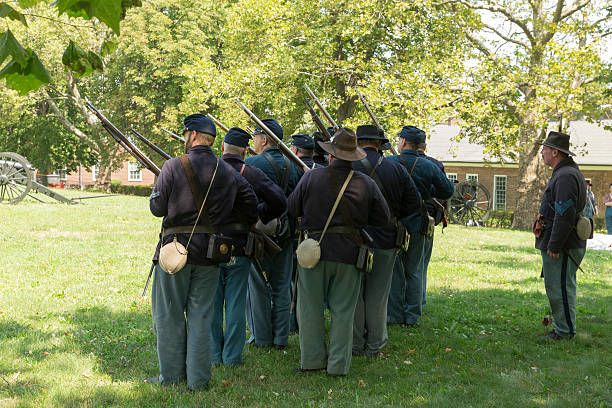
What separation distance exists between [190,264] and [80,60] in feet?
6.11

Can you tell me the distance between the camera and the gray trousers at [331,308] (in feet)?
17.9

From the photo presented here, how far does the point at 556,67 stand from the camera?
1920 centimetres

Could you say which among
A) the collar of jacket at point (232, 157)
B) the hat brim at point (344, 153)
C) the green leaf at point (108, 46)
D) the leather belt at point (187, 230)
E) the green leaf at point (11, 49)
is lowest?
the leather belt at point (187, 230)

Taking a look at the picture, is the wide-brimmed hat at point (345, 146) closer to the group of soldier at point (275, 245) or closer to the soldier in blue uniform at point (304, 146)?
the group of soldier at point (275, 245)

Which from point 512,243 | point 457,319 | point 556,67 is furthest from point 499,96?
point 457,319

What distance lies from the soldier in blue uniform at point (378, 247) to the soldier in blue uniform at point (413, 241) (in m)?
1.11

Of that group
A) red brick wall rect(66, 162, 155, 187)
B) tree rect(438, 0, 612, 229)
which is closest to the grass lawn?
tree rect(438, 0, 612, 229)

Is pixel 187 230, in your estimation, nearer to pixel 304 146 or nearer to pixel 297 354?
pixel 297 354

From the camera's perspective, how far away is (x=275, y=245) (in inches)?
227

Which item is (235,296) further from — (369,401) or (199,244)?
(369,401)

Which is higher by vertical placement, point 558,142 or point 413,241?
point 558,142

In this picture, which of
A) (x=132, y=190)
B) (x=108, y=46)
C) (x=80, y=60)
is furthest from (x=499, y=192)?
(x=80, y=60)

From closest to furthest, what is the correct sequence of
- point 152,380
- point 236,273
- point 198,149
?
point 198,149 < point 152,380 < point 236,273

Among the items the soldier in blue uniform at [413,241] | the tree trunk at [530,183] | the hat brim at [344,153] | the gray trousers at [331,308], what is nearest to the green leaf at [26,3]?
the hat brim at [344,153]
